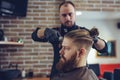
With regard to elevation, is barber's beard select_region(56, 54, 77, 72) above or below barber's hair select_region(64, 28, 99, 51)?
below

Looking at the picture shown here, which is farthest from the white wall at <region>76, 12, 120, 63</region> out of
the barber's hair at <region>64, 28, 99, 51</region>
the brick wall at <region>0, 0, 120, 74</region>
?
the barber's hair at <region>64, 28, 99, 51</region>

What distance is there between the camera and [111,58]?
6934mm

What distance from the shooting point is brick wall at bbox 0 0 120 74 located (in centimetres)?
351

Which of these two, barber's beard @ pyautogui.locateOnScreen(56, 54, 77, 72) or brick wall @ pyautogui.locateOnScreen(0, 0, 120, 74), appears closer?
barber's beard @ pyautogui.locateOnScreen(56, 54, 77, 72)

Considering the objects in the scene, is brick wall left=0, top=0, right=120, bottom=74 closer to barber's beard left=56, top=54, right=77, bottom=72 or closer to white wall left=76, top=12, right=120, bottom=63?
barber's beard left=56, top=54, right=77, bottom=72

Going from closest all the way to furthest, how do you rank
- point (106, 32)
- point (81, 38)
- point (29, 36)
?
point (81, 38) → point (29, 36) → point (106, 32)

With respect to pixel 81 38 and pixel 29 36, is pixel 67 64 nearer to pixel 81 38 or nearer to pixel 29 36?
pixel 81 38

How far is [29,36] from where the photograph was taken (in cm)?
354

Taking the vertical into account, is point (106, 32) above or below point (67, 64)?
below

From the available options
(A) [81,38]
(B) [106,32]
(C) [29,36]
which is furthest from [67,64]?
(B) [106,32]

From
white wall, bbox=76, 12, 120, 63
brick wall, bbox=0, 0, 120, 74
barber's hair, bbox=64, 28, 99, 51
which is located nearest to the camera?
barber's hair, bbox=64, 28, 99, 51

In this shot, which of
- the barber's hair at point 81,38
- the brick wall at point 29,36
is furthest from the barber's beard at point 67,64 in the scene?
the brick wall at point 29,36

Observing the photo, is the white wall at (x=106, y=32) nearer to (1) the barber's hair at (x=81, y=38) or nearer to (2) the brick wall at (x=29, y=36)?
(2) the brick wall at (x=29, y=36)

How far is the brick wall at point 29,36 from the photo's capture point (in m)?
3.51
